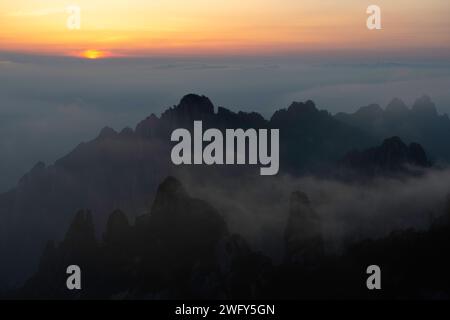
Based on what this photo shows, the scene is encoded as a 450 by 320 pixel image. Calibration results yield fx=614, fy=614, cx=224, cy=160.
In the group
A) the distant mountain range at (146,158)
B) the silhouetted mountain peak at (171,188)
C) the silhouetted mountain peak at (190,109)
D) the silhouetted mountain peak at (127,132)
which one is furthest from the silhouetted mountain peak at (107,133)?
the silhouetted mountain peak at (171,188)

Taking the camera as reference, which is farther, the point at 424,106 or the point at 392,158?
the point at 424,106

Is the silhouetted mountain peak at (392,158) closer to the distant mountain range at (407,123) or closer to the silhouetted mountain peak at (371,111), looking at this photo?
the distant mountain range at (407,123)

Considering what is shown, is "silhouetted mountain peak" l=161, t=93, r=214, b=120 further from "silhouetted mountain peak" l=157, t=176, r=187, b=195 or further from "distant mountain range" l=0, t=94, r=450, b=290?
"silhouetted mountain peak" l=157, t=176, r=187, b=195

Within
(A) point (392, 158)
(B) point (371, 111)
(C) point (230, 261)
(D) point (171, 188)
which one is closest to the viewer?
(C) point (230, 261)

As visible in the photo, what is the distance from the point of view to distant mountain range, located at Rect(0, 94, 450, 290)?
137 metres

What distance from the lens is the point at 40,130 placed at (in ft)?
483

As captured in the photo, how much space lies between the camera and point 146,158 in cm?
13788

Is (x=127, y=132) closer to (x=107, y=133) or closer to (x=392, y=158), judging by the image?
(x=107, y=133)

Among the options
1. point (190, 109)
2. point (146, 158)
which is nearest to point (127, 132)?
point (146, 158)

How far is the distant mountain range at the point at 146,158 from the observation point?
137m

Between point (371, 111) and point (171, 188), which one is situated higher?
point (371, 111)

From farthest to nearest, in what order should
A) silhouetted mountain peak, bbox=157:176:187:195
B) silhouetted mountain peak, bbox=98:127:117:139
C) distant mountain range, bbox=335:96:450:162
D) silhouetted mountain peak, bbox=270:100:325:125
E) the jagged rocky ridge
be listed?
1. distant mountain range, bbox=335:96:450:162
2. silhouetted mountain peak, bbox=270:100:325:125
3. silhouetted mountain peak, bbox=98:127:117:139
4. silhouetted mountain peak, bbox=157:176:187:195
5. the jagged rocky ridge

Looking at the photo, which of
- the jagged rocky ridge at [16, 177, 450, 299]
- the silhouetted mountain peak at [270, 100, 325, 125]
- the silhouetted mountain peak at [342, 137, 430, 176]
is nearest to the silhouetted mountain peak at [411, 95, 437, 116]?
the silhouetted mountain peak at [270, 100, 325, 125]

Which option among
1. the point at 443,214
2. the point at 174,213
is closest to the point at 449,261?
the point at 443,214
